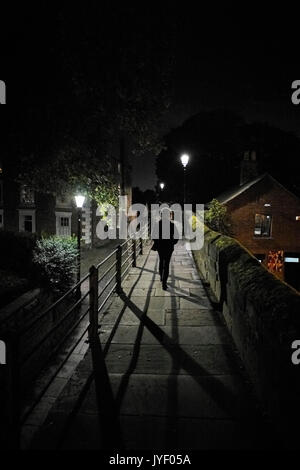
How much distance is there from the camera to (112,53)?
6.83m

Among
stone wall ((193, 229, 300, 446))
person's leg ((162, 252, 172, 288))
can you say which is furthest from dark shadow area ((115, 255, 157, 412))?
person's leg ((162, 252, 172, 288))

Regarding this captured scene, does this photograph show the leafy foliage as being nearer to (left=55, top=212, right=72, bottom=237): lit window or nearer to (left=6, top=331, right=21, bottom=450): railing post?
(left=55, top=212, right=72, bottom=237): lit window

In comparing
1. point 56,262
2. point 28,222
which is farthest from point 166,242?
point 28,222

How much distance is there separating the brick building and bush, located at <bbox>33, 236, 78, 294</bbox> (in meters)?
17.5

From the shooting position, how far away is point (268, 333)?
123 inches

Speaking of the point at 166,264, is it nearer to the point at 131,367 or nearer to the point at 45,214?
the point at 131,367

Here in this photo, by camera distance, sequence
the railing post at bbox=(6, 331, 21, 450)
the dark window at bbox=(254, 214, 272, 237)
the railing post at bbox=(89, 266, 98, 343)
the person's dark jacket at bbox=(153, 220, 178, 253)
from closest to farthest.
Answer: the railing post at bbox=(6, 331, 21, 450) < the railing post at bbox=(89, 266, 98, 343) < the person's dark jacket at bbox=(153, 220, 178, 253) < the dark window at bbox=(254, 214, 272, 237)

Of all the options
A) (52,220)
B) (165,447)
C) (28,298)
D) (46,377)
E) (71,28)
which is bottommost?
(46,377)

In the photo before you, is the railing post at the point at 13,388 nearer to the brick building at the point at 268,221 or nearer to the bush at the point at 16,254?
the bush at the point at 16,254

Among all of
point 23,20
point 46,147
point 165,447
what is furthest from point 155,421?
point 23,20

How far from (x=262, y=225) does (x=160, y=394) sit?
24.2 metres

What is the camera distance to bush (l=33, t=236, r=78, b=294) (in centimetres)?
835

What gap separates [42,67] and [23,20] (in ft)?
3.05
